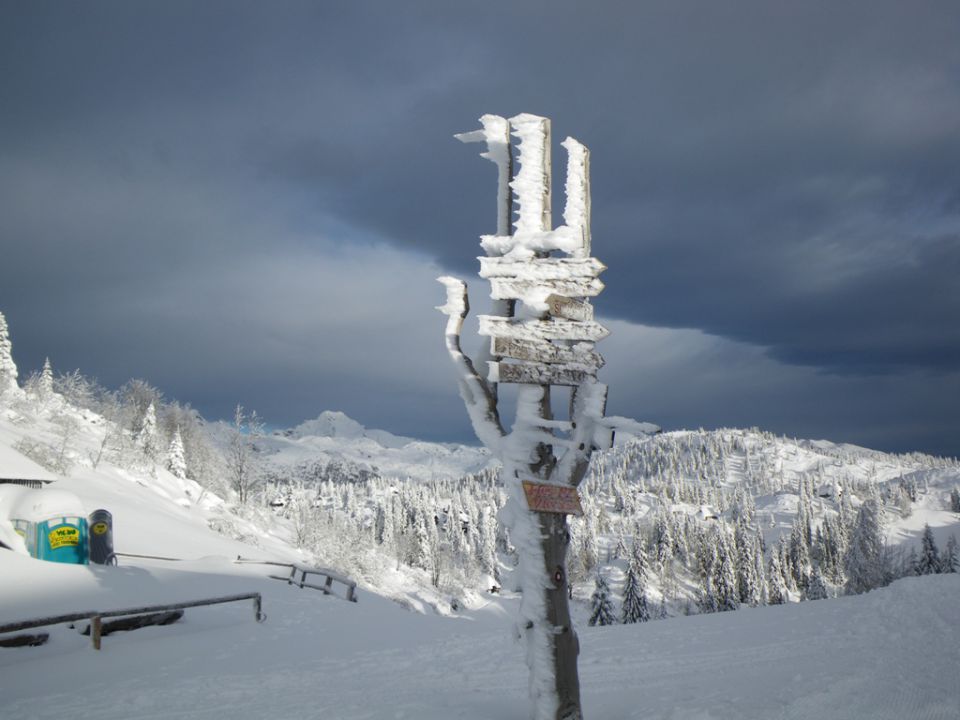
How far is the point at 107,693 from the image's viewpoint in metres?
9.55

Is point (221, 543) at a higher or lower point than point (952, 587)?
lower

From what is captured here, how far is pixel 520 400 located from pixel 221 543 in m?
37.1

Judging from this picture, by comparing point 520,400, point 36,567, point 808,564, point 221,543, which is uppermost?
point 520,400

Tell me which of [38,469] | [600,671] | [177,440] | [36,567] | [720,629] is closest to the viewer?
[600,671]

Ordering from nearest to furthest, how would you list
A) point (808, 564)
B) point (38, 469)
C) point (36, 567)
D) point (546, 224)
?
point (546, 224), point (36, 567), point (38, 469), point (808, 564)

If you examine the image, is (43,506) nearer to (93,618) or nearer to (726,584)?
(93,618)

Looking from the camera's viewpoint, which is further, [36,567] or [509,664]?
[36,567]

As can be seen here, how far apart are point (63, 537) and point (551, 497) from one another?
20.2m

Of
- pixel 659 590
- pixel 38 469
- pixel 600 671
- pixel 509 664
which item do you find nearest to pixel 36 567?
pixel 38 469

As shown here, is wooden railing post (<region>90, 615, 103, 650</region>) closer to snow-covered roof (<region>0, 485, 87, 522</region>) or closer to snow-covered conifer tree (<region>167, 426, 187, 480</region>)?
snow-covered roof (<region>0, 485, 87, 522</region>)

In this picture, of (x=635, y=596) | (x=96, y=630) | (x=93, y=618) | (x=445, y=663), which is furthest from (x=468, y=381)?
(x=635, y=596)

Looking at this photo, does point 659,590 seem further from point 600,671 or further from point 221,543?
point 600,671

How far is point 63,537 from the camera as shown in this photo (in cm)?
1894

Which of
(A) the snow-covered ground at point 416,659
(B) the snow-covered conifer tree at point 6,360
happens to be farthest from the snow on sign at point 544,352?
(B) the snow-covered conifer tree at point 6,360
